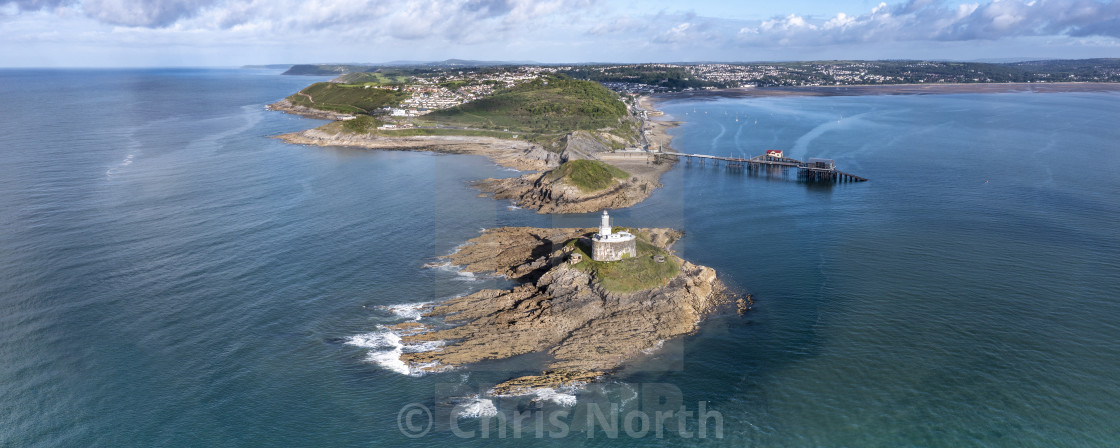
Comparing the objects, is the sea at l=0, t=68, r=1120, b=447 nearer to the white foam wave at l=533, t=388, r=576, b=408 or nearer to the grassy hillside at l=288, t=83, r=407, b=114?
the white foam wave at l=533, t=388, r=576, b=408

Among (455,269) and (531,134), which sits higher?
(531,134)

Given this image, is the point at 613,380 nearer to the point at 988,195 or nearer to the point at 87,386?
the point at 87,386

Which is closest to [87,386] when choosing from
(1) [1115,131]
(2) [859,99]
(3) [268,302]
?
(3) [268,302]

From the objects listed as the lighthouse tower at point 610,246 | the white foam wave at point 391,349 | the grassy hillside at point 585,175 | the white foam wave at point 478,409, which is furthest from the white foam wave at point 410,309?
the grassy hillside at point 585,175

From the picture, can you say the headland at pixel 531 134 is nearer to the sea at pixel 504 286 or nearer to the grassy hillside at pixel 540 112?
the grassy hillside at pixel 540 112

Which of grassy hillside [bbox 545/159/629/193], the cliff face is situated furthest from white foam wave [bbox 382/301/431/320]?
grassy hillside [bbox 545/159/629/193]

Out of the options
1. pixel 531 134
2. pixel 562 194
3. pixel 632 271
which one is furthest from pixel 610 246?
pixel 531 134

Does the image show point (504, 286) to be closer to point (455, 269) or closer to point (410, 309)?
point (455, 269)
